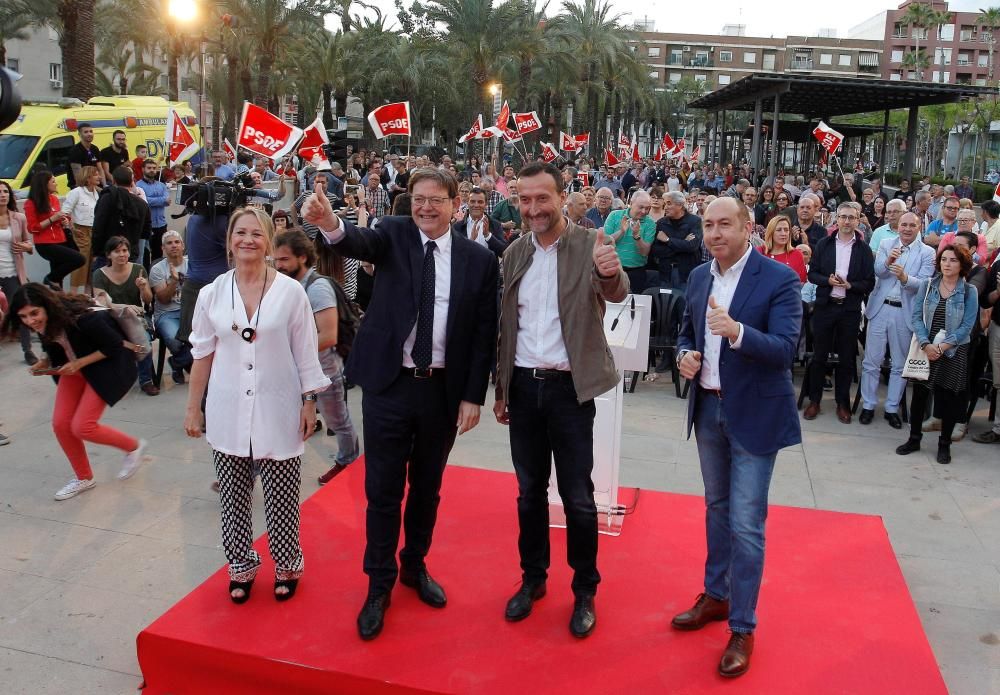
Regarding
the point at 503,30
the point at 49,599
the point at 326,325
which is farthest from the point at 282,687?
the point at 503,30

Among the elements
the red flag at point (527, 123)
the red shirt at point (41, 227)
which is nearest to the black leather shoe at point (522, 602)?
the red shirt at point (41, 227)

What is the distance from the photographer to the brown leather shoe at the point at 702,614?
146 inches

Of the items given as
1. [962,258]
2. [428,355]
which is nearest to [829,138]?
[962,258]

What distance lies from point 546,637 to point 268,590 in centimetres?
132

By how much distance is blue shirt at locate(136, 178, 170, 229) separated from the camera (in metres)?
12.4

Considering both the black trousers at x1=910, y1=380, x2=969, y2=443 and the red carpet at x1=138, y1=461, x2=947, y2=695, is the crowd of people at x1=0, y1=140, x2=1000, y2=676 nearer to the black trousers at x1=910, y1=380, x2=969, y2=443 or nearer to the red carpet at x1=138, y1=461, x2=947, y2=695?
the red carpet at x1=138, y1=461, x2=947, y2=695

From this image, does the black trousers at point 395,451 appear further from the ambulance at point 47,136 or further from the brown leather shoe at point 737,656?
the ambulance at point 47,136

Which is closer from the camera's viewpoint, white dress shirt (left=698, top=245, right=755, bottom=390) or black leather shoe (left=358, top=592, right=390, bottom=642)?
white dress shirt (left=698, top=245, right=755, bottom=390)

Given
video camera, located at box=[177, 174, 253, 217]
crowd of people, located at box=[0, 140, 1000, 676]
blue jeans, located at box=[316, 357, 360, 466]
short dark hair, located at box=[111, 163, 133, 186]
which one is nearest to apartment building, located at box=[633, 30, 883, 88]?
short dark hair, located at box=[111, 163, 133, 186]

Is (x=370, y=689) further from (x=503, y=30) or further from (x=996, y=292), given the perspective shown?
(x=503, y=30)

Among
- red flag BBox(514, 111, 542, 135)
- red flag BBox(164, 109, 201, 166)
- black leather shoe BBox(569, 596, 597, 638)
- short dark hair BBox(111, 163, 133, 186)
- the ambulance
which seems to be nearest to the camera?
black leather shoe BBox(569, 596, 597, 638)

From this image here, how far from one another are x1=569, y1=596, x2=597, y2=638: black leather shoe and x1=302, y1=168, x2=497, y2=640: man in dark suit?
2.63ft

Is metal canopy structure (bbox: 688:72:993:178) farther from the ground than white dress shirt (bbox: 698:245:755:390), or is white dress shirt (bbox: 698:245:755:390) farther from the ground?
metal canopy structure (bbox: 688:72:993:178)

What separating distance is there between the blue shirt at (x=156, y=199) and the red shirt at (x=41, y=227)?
A: 270 cm
